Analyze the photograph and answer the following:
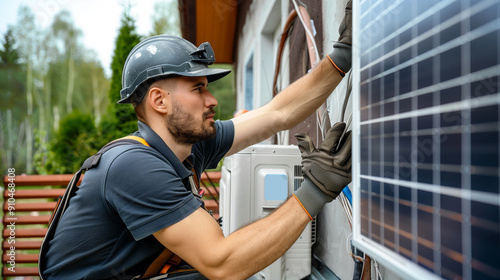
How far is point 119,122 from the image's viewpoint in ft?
20.4

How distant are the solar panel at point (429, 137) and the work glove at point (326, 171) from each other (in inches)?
7.7

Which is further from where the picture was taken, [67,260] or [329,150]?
[67,260]

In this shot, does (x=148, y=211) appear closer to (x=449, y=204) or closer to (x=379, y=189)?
(x=379, y=189)

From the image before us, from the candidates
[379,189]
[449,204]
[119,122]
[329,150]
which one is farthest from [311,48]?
[119,122]

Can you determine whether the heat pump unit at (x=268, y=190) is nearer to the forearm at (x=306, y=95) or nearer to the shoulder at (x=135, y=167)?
the forearm at (x=306, y=95)

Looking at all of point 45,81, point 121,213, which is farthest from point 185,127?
point 45,81

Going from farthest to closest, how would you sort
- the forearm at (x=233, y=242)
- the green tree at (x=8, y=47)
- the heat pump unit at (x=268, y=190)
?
the green tree at (x=8, y=47), the heat pump unit at (x=268, y=190), the forearm at (x=233, y=242)

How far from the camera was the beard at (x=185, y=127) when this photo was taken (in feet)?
5.24

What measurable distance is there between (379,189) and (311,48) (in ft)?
4.12

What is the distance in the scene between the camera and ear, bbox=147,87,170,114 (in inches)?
62.5

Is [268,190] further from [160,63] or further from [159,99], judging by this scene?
[160,63]

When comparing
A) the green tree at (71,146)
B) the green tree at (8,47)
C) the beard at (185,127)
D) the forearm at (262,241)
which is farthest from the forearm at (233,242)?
the green tree at (8,47)

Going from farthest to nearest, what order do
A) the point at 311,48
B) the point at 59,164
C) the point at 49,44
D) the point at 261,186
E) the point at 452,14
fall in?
the point at 49,44 → the point at 59,164 → the point at 311,48 → the point at 261,186 → the point at 452,14

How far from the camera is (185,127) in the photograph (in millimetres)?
1607
